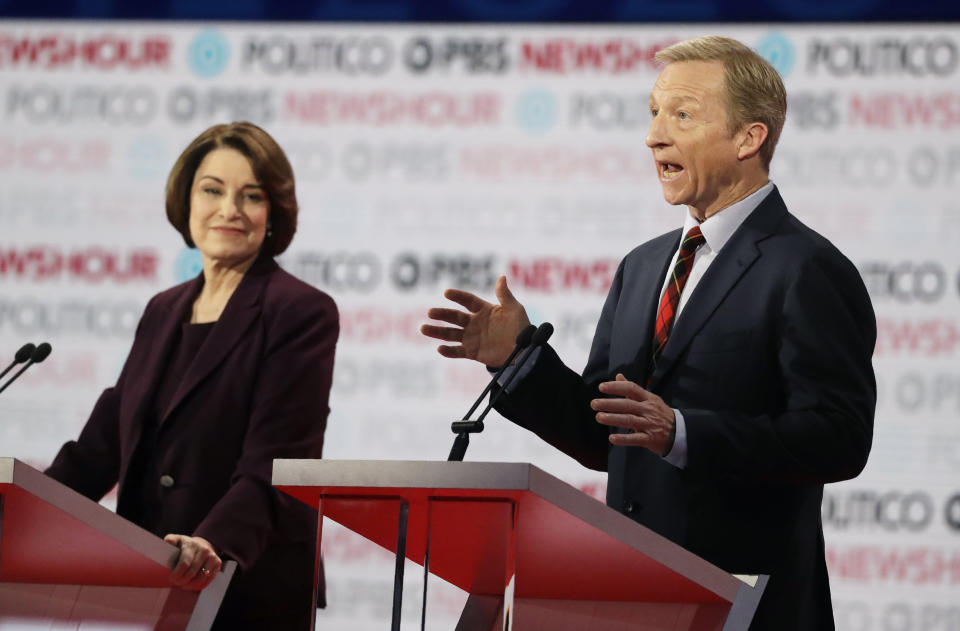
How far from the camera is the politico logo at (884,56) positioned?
401cm

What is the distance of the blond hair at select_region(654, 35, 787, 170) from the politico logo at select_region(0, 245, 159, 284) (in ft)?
7.58

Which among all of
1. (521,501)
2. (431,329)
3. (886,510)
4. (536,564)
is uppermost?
(431,329)

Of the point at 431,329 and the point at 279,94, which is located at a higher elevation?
the point at 279,94

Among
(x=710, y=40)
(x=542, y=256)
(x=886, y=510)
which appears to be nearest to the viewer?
(x=710, y=40)

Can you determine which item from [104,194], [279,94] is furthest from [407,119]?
[104,194]

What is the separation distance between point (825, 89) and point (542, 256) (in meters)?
0.97

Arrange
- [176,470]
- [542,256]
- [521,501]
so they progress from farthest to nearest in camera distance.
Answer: [542,256]
[176,470]
[521,501]

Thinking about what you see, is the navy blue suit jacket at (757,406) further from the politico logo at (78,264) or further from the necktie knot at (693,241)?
the politico logo at (78,264)

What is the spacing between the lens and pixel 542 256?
4.10 m

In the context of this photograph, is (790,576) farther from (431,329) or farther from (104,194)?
(104,194)

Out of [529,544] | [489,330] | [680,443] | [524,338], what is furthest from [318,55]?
[529,544]

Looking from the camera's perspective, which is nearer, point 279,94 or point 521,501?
A: point 521,501

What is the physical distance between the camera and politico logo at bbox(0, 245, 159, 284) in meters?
4.32

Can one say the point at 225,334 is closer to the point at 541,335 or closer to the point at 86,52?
the point at 541,335
